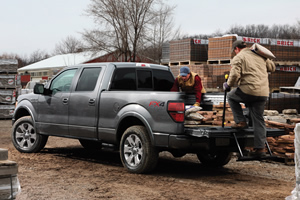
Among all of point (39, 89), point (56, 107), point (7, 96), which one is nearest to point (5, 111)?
point (7, 96)

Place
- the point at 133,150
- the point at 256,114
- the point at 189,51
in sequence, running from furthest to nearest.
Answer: the point at 189,51, the point at 133,150, the point at 256,114

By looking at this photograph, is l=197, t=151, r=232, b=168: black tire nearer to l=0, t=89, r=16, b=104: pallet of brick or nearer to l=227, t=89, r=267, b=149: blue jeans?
l=227, t=89, r=267, b=149: blue jeans

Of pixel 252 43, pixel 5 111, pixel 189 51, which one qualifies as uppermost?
pixel 252 43

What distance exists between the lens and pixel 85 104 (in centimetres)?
944

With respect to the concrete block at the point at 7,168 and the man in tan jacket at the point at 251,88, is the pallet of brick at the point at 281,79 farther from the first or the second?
the concrete block at the point at 7,168

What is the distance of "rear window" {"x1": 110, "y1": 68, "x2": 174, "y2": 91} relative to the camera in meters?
9.37

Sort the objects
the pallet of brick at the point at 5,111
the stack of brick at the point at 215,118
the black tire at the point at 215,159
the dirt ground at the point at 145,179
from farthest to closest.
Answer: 1. the pallet of brick at the point at 5,111
2. the black tire at the point at 215,159
3. the stack of brick at the point at 215,118
4. the dirt ground at the point at 145,179

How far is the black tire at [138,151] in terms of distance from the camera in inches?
316

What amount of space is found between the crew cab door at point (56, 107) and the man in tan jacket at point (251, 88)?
3.67 m

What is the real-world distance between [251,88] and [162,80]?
2650 millimetres

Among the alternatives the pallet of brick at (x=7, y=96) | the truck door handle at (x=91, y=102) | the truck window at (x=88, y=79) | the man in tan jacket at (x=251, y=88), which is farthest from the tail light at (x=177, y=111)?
the pallet of brick at (x=7, y=96)

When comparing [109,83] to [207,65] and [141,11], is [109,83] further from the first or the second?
[141,11]

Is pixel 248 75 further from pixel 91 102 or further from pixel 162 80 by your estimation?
pixel 91 102

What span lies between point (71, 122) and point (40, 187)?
281cm
